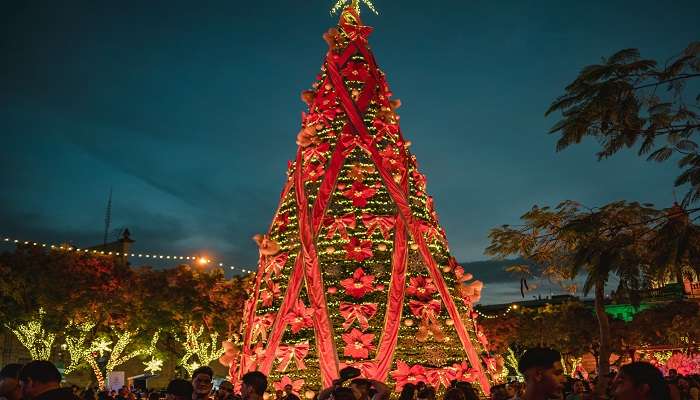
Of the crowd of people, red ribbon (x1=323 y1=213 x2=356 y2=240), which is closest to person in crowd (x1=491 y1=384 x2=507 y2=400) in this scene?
the crowd of people

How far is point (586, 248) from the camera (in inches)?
219

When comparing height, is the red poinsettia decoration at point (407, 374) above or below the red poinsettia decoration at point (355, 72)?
below

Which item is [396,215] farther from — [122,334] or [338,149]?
[122,334]

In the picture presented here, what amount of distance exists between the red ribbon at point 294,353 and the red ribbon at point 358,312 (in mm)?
896

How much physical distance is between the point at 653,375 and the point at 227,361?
1058 cm

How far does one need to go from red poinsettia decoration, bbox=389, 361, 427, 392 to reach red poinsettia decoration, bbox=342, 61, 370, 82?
236 inches

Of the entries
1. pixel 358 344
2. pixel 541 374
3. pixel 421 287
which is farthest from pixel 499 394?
pixel 541 374

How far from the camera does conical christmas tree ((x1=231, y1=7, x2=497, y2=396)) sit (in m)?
11.6

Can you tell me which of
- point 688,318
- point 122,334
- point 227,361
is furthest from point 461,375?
point 688,318

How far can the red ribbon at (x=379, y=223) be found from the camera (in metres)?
12.0

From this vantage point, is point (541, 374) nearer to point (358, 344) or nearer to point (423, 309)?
point (358, 344)

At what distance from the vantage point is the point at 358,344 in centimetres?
1135

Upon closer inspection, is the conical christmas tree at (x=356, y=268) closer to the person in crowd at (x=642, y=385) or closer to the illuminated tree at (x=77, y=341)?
the person in crowd at (x=642, y=385)

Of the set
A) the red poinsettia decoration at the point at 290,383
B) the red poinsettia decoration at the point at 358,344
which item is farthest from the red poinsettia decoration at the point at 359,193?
the red poinsettia decoration at the point at 290,383
